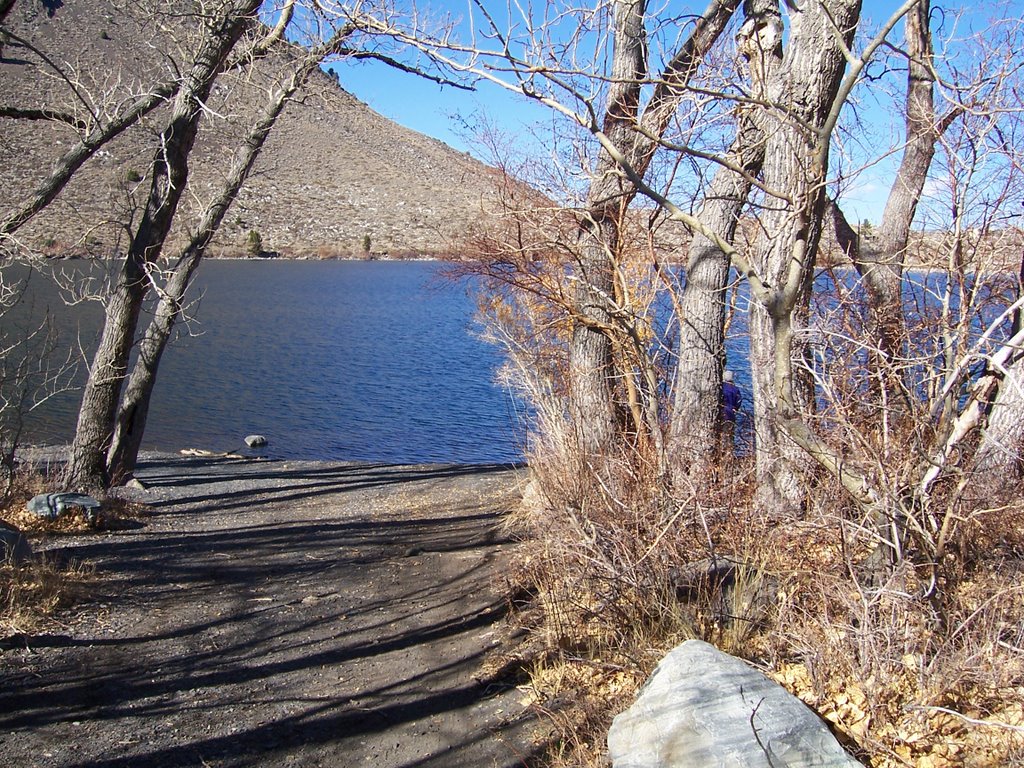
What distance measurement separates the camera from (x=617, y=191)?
8.48m

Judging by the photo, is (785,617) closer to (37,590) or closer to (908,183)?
(37,590)

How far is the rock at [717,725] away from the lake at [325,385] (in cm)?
459

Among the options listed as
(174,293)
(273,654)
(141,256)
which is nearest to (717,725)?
(273,654)

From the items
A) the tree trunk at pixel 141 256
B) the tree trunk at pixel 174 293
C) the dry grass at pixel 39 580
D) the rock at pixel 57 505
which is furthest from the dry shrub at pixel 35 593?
the tree trunk at pixel 174 293

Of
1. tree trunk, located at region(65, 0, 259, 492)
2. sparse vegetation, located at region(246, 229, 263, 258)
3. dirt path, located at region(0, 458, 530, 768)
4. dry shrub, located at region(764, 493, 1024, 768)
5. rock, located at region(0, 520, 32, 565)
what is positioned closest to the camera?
dry shrub, located at region(764, 493, 1024, 768)

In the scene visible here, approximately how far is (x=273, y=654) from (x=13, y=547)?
2103 millimetres

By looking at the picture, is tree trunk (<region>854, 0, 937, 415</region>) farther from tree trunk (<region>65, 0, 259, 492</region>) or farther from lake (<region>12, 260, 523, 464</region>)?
tree trunk (<region>65, 0, 259, 492</region>)

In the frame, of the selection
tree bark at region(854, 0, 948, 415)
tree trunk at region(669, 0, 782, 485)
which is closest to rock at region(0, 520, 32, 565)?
tree trunk at region(669, 0, 782, 485)

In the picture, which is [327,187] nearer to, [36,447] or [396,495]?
[36,447]

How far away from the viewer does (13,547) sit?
6.12 meters

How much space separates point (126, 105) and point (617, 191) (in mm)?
5334

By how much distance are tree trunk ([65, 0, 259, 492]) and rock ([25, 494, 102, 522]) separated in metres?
1.16

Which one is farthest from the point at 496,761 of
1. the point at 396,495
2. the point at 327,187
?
Result: the point at 327,187

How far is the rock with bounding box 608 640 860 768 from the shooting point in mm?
3607
